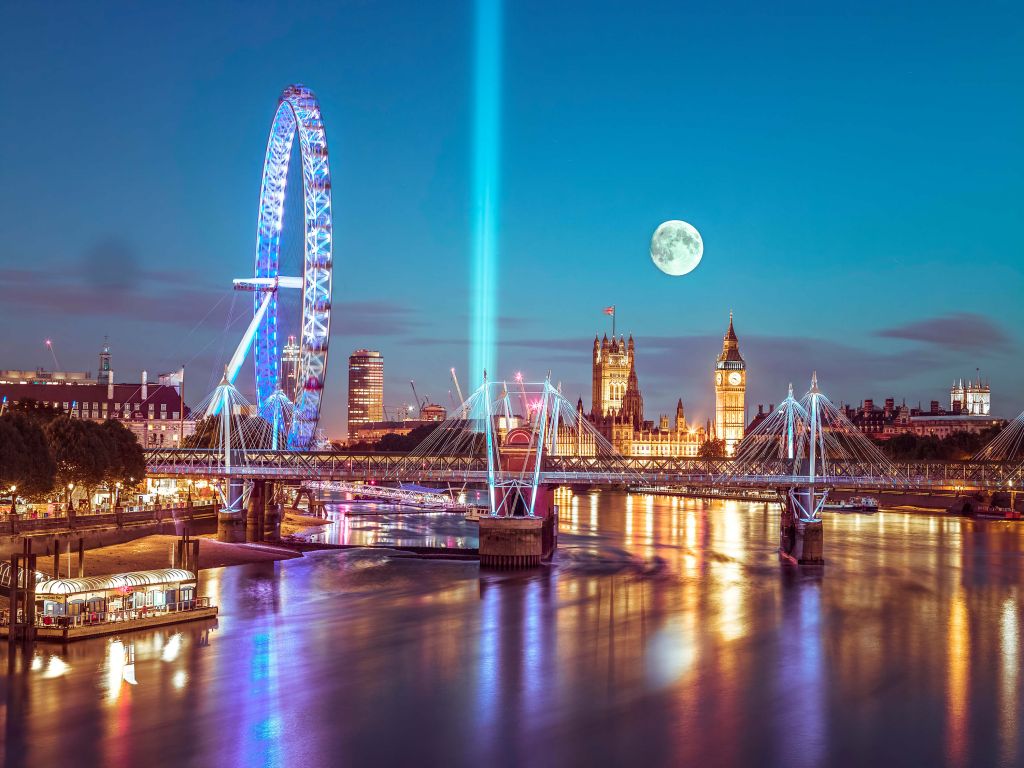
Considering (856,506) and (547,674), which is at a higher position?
(856,506)

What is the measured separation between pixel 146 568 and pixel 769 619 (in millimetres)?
24839

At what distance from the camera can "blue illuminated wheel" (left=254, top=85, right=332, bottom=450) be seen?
222ft

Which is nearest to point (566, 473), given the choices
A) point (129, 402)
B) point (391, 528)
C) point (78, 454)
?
point (391, 528)

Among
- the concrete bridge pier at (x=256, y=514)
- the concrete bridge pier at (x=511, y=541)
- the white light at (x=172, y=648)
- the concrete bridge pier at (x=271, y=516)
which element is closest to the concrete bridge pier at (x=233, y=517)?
the concrete bridge pier at (x=256, y=514)

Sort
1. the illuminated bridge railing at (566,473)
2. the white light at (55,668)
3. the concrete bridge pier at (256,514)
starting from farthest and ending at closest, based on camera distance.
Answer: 1. the concrete bridge pier at (256,514)
2. the illuminated bridge railing at (566,473)
3. the white light at (55,668)

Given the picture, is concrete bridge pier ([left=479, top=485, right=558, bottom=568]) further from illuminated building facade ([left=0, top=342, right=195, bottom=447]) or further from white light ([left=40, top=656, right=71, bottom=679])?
illuminated building facade ([left=0, top=342, right=195, bottom=447])

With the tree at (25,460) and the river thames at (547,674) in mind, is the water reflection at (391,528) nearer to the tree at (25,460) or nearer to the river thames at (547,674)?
the river thames at (547,674)

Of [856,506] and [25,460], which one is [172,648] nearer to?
[25,460]

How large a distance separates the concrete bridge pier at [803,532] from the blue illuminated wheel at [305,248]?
2559 cm

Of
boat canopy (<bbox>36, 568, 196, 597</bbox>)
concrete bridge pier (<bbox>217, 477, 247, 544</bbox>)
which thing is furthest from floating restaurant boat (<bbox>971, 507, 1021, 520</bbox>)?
boat canopy (<bbox>36, 568, 196, 597</bbox>)

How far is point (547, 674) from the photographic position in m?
36.0

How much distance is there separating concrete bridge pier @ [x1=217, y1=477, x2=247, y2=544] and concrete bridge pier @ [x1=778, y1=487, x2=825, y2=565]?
1128 inches

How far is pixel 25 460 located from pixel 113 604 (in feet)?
50.9

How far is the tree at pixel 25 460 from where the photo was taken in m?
51.4
